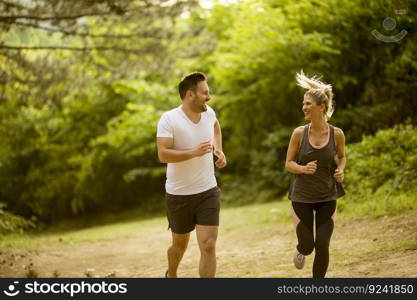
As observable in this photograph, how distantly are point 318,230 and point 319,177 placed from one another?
0.51 metres

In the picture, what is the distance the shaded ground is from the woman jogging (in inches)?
35.3

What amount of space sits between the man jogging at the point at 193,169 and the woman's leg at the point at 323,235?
3.24 feet

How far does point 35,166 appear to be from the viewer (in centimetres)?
2328

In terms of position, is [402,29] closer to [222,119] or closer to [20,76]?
[222,119]

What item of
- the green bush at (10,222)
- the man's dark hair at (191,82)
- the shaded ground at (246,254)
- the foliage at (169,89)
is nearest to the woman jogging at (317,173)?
the shaded ground at (246,254)

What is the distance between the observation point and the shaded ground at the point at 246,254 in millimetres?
7281

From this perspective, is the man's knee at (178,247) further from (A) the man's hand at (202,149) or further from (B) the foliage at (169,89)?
(B) the foliage at (169,89)

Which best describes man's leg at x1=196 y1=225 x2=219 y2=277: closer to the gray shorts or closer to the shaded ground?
the gray shorts

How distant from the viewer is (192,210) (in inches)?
241

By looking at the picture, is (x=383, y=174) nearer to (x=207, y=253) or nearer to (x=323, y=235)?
(x=323, y=235)

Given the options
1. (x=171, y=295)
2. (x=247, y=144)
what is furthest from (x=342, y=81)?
(x=171, y=295)

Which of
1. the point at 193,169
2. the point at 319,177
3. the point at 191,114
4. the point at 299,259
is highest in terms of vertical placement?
the point at 191,114

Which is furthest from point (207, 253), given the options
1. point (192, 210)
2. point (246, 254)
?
point (246, 254)

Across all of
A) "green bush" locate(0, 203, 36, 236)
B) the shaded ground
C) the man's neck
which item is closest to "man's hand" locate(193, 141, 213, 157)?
the man's neck
